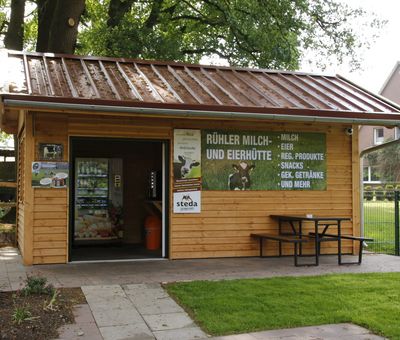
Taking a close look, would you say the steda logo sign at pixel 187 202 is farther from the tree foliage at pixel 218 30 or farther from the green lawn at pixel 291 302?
the tree foliage at pixel 218 30

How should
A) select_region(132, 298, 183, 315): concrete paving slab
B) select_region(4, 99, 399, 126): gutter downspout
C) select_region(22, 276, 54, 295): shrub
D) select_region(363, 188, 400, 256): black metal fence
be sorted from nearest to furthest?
select_region(132, 298, 183, 315): concrete paving slab
select_region(22, 276, 54, 295): shrub
select_region(4, 99, 399, 126): gutter downspout
select_region(363, 188, 400, 256): black metal fence

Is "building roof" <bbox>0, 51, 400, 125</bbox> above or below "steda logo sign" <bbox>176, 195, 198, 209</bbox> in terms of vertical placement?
above

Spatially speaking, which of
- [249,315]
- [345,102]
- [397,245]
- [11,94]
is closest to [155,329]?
[249,315]

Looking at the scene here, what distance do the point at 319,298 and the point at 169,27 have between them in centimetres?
1744

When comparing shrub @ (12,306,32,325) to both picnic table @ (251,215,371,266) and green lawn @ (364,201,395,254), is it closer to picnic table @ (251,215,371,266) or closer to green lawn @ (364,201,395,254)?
picnic table @ (251,215,371,266)

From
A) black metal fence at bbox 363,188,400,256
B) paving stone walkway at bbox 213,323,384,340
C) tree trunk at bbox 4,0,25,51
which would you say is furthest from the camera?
tree trunk at bbox 4,0,25,51

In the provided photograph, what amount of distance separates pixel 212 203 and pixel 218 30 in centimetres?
1293

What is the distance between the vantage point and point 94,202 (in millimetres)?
13141

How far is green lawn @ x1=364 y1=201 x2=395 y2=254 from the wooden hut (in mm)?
1869

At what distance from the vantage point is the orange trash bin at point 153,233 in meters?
12.3

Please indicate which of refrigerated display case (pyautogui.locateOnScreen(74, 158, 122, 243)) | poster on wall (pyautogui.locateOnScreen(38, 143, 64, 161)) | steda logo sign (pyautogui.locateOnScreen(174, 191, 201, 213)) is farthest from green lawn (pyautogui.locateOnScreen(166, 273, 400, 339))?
refrigerated display case (pyautogui.locateOnScreen(74, 158, 122, 243))

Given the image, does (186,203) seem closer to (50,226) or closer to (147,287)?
(50,226)

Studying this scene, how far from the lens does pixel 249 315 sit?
6.36 meters

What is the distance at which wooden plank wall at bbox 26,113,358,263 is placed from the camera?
9.74 metres
